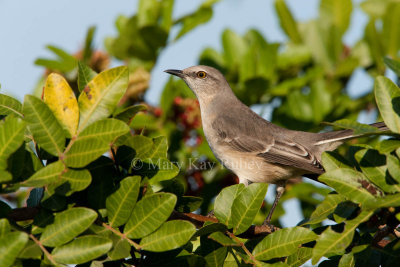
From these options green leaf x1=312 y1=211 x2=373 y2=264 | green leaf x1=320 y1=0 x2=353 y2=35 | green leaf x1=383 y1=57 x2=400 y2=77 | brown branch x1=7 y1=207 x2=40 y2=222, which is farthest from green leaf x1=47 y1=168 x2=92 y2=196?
green leaf x1=320 y1=0 x2=353 y2=35

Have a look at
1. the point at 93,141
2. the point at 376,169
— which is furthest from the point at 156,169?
the point at 376,169

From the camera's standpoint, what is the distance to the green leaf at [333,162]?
2705 mm

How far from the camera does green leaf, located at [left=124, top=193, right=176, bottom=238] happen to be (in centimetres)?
240

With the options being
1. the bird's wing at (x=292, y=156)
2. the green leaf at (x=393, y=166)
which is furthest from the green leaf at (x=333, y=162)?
the bird's wing at (x=292, y=156)

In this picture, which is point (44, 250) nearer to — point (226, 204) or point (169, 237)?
point (169, 237)

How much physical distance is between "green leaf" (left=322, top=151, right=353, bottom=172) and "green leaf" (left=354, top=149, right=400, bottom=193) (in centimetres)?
23

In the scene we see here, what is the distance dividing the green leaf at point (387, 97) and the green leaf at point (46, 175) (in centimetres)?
162

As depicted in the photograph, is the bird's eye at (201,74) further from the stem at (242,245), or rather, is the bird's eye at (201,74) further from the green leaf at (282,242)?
the green leaf at (282,242)

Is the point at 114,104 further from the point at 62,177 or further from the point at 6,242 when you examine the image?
the point at 6,242

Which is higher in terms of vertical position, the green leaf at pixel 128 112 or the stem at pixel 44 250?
the green leaf at pixel 128 112

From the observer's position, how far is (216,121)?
5992mm

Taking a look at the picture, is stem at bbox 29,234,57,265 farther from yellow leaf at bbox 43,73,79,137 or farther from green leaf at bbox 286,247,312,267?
green leaf at bbox 286,247,312,267

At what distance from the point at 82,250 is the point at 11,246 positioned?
0.32 meters

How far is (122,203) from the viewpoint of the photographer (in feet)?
8.03
